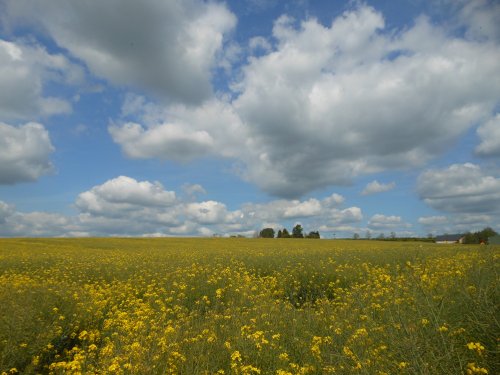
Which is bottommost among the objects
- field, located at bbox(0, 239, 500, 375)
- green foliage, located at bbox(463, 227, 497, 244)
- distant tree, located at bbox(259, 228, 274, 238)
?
field, located at bbox(0, 239, 500, 375)

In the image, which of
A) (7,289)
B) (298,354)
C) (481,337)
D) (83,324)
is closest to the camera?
(481,337)

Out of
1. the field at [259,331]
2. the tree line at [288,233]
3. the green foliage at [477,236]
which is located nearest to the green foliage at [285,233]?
the tree line at [288,233]

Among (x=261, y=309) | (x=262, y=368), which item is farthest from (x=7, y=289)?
(x=262, y=368)

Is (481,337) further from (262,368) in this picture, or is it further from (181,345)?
(181,345)

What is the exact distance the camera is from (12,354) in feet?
19.8

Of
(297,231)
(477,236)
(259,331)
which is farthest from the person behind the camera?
(297,231)

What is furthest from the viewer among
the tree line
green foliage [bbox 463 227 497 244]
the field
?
the tree line

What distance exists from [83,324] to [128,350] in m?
3.47

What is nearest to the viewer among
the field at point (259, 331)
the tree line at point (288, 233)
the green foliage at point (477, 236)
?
the field at point (259, 331)

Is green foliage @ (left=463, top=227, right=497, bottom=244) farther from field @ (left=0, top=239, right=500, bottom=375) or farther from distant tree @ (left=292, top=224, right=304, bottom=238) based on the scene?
field @ (left=0, top=239, right=500, bottom=375)

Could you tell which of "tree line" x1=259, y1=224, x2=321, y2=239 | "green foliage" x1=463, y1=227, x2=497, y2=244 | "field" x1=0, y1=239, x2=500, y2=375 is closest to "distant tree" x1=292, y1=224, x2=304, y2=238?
"tree line" x1=259, y1=224, x2=321, y2=239

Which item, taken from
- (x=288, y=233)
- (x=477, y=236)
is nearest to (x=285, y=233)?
(x=288, y=233)

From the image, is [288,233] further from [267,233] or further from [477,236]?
[477,236]

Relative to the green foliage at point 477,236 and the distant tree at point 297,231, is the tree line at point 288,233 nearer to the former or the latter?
the distant tree at point 297,231
